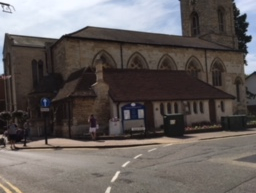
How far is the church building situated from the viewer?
28062 millimetres

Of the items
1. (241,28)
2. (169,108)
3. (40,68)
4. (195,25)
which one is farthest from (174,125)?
(241,28)

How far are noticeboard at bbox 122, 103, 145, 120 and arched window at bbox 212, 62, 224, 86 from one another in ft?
67.2

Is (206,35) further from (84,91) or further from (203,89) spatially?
(84,91)

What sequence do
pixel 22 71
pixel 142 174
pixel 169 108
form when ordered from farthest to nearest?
pixel 22 71
pixel 169 108
pixel 142 174

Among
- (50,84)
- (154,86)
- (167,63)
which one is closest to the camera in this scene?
(154,86)

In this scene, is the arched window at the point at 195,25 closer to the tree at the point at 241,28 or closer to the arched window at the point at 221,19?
the arched window at the point at 221,19

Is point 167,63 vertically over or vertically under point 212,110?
over

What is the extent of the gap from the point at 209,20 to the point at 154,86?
22.4m

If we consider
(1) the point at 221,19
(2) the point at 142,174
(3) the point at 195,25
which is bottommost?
(2) the point at 142,174

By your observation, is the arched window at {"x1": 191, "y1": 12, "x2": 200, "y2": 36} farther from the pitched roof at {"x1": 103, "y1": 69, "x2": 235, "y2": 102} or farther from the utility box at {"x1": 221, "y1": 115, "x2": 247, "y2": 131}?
the utility box at {"x1": 221, "y1": 115, "x2": 247, "y2": 131}

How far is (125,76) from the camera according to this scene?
3216 cm

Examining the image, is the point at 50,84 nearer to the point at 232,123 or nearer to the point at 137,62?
the point at 137,62

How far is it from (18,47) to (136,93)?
15.2 metres

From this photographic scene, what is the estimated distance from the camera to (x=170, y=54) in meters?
41.3
